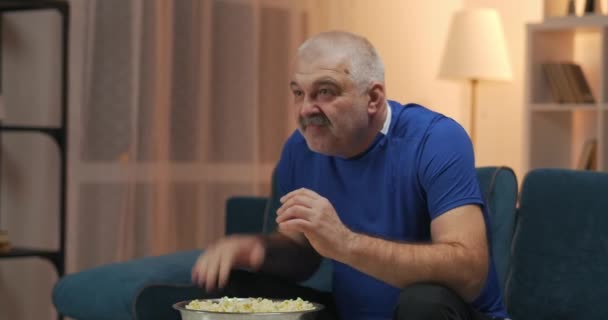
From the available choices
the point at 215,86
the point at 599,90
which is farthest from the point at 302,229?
the point at 599,90

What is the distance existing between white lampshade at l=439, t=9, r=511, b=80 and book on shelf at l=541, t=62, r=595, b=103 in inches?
12.7

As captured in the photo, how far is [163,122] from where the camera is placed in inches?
151

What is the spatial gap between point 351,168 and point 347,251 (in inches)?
13.5

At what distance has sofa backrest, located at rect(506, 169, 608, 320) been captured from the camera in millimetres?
2318

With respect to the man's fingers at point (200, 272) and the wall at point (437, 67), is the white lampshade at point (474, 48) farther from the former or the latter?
the man's fingers at point (200, 272)

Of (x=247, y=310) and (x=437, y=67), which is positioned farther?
(x=437, y=67)

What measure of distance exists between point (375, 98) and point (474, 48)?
2778mm

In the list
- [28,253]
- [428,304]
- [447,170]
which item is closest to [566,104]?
[28,253]

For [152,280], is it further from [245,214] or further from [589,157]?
[589,157]

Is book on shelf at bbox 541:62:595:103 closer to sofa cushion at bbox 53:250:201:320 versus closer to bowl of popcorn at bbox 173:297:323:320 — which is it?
sofa cushion at bbox 53:250:201:320

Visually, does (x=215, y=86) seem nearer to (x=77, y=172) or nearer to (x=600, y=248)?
(x=77, y=172)

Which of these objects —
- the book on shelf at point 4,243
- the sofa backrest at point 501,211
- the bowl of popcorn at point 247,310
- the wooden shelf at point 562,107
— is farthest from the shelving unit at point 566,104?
the bowl of popcorn at point 247,310

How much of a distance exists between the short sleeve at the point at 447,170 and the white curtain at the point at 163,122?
181 cm

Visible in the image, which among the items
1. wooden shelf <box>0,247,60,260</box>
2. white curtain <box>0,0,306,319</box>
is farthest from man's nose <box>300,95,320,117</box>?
white curtain <box>0,0,306,319</box>
